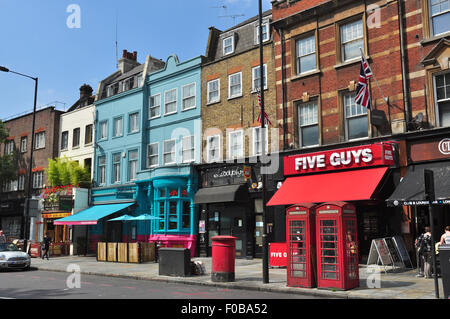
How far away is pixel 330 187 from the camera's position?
58.3 ft

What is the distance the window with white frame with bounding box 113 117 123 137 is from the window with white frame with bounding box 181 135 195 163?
6.57 meters

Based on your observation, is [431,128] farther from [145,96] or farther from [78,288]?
[145,96]

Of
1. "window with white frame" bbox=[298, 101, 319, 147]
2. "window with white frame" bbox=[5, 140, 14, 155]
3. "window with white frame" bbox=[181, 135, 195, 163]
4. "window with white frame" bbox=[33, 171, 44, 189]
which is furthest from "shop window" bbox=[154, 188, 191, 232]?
"window with white frame" bbox=[5, 140, 14, 155]

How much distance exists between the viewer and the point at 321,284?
12.1 m

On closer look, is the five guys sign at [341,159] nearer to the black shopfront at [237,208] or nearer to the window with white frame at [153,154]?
the black shopfront at [237,208]

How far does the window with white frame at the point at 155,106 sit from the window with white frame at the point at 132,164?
2.79 metres

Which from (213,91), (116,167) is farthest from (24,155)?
(213,91)

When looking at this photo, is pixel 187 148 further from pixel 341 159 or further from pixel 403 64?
pixel 403 64

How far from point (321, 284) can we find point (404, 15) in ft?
37.9

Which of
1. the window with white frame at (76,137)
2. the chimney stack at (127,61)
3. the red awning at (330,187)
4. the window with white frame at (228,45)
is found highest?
the chimney stack at (127,61)

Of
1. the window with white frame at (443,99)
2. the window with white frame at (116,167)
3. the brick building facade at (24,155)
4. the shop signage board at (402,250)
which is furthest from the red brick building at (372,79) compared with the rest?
the brick building facade at (24,155)

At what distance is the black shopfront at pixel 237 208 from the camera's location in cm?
2166

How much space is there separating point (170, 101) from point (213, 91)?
373cm
